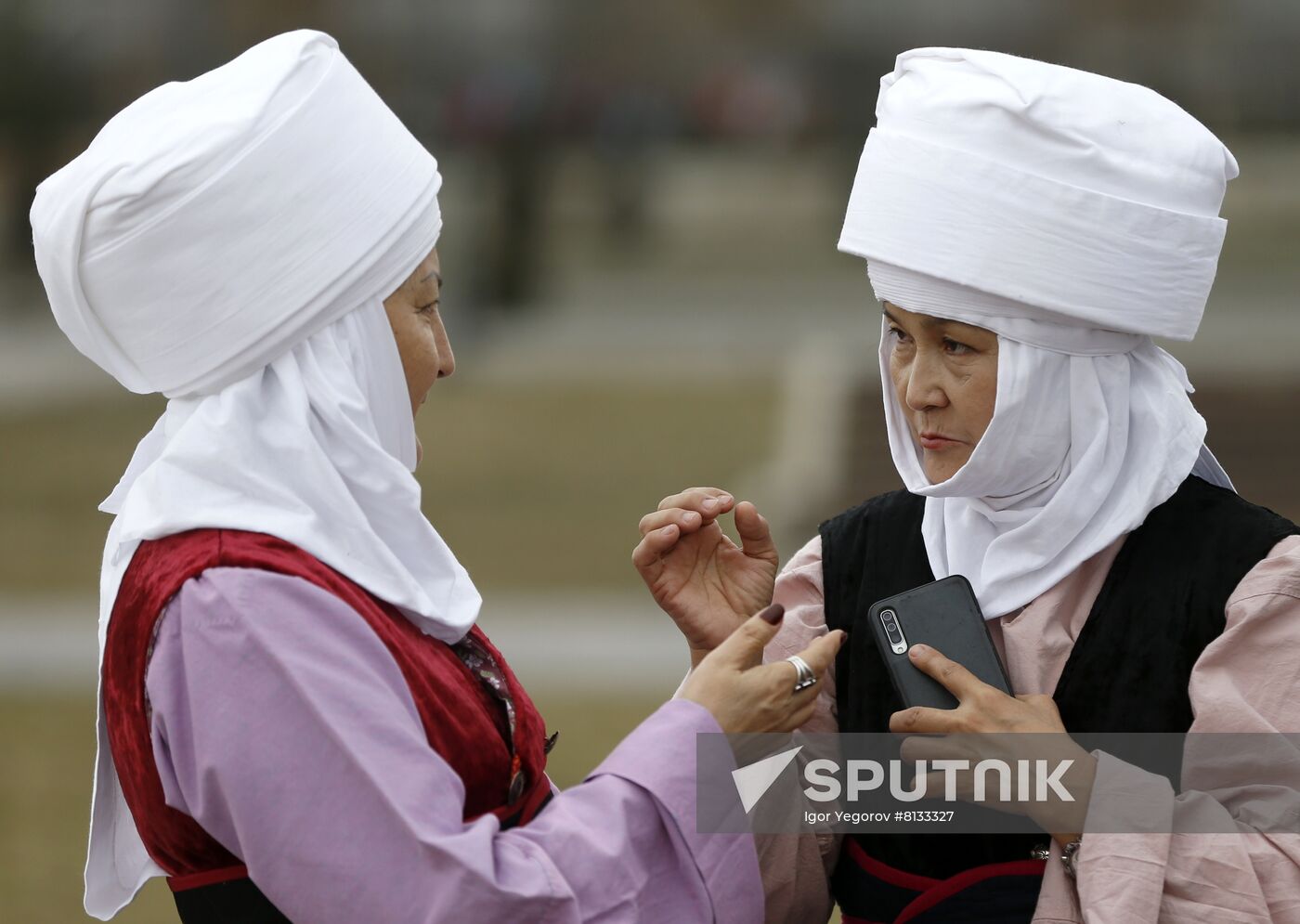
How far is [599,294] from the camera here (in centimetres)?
2725

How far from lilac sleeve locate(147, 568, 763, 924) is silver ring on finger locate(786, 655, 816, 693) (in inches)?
15.4

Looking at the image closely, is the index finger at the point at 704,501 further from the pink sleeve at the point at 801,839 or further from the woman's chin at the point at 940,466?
the woman's chin at the point at 940,466

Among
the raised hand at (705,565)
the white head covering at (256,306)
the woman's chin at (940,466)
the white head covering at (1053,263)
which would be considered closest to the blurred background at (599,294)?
the raised hand at (705,565)

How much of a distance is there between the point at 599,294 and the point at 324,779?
82.2ft

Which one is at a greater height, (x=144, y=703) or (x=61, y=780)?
(x=144, y=703)

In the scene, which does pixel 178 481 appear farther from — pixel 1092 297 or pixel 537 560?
pixel 537 560

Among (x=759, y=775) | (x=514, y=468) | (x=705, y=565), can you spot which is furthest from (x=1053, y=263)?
(x=514, y=468)

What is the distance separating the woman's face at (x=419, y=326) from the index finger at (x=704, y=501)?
0.48m

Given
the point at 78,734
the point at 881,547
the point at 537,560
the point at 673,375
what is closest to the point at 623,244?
the point at 673,375

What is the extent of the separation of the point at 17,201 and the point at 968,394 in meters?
26.9

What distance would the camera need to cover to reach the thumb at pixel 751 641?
2.66 meters

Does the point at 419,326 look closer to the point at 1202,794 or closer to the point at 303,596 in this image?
the point at 303,596

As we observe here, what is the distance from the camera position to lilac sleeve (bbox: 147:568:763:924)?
237cm

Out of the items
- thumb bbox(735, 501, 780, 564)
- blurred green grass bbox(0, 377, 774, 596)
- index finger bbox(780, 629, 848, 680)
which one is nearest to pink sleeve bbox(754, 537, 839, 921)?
thumb bbox(735, 501, 780, 564)
